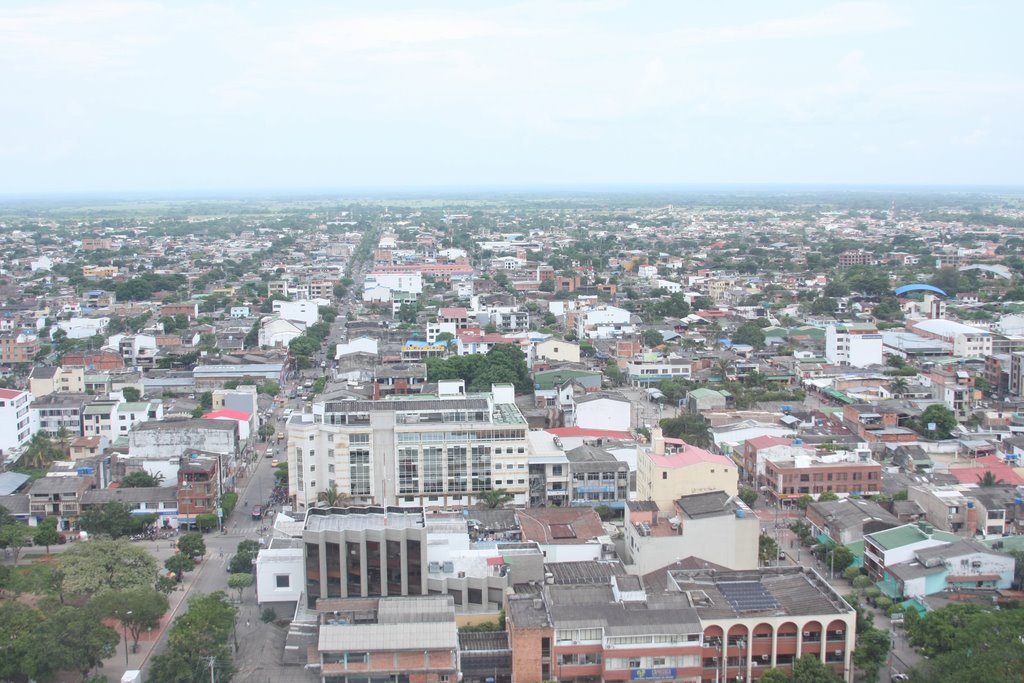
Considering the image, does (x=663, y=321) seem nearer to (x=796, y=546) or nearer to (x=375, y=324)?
(x=375, y=324)

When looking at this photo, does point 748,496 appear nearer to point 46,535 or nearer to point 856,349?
point 46,535

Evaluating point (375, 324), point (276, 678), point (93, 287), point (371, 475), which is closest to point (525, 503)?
point (371, 475)

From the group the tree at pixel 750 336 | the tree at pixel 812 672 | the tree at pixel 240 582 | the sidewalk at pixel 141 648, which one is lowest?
the sidewalk at pixel 141 648

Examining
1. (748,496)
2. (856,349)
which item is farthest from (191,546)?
(856,349)

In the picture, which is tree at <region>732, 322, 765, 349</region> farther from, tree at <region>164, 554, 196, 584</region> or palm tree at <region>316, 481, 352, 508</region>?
tree at <region>164, 554, 196, 584</region>

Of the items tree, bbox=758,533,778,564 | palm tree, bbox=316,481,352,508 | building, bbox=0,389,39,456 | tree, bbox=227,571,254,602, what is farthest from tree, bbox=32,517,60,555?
tree, bbox=758,533,778,564

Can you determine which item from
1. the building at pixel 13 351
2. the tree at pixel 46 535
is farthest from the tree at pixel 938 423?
the building at pixel 13 351

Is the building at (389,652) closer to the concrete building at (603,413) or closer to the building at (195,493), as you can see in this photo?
the building at (195,493)
